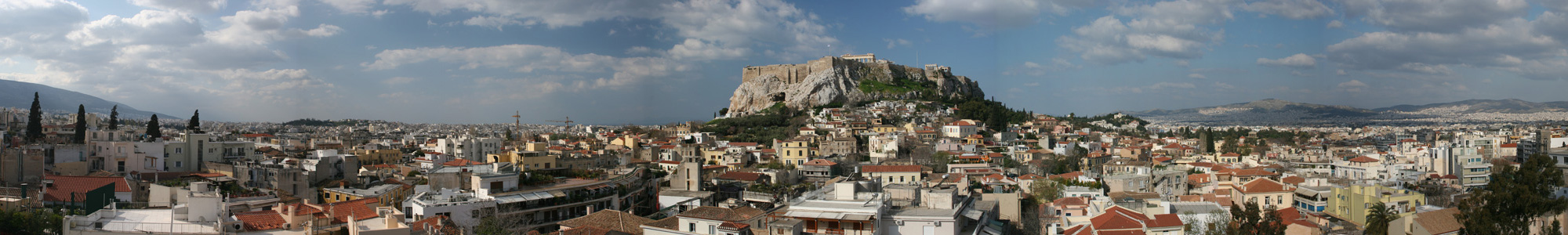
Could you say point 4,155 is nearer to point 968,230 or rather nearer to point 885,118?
point 968,230

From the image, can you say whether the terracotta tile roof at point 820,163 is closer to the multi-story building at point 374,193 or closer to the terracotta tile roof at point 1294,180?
the terracotta tile roof at point 1294,180

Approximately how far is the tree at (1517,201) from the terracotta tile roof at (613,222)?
41.3 feet

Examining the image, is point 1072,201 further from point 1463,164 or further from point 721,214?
point 1463,164

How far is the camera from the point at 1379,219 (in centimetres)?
1680

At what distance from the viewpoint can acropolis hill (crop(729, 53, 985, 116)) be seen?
57844 mm

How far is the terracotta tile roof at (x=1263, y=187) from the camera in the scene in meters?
22.5

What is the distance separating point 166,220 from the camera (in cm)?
1191

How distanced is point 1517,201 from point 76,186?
918 inches

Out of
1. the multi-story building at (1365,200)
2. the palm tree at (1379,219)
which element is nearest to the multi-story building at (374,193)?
the palm tree at (1379,219)

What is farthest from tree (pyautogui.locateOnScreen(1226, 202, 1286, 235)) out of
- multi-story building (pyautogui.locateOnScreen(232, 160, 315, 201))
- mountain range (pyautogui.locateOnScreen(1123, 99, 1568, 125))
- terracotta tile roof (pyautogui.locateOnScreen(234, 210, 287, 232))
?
mountain range (pyautogui.locateOnScreen(1123, 99, 1568, 125))

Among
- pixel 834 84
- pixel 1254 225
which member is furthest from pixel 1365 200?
pixel 834 84

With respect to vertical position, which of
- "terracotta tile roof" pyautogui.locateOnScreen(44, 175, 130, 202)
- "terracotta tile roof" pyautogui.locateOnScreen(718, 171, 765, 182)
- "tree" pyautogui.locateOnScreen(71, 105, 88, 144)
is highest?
"tree" pyautogui.locateOnScreen(71, 105, 88, 144)

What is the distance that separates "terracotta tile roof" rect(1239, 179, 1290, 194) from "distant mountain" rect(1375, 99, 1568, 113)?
329 ft

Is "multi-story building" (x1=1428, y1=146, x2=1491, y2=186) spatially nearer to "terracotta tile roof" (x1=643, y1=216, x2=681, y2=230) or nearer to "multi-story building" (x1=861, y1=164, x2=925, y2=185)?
"multi-story building" (x1=861, y1=164, x2=925, y2=185)
